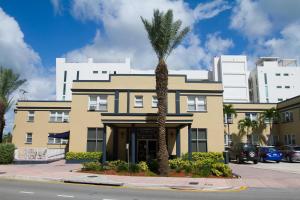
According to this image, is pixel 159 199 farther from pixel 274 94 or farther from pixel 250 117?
pixel 274 94

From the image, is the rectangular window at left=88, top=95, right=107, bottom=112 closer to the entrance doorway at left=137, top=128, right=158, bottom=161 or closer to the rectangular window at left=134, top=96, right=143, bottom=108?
the rectangular window at left=134, top=96, right=143, bottom=108

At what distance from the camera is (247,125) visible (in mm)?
39625

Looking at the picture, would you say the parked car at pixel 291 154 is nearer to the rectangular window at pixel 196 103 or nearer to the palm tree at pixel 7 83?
the rectangular window at pixel 196 103

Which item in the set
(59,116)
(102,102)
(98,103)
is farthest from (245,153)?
(59,116)

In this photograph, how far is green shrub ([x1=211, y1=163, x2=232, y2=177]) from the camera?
18953mm

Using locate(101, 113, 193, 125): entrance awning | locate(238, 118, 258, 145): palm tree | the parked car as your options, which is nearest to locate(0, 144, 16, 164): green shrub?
locate(101, 113, 193, 125): entrance awning

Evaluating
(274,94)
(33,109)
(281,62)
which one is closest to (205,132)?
(33,109)

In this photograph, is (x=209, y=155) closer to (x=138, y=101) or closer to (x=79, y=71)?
(x=138, y=101)

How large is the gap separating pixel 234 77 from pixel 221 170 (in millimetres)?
66753

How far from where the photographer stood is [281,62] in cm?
9194

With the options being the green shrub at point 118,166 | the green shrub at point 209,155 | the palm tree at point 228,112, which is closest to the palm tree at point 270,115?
the palm tree at point 228,112

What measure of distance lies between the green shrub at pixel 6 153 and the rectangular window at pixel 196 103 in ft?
54.5

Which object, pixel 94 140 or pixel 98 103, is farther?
pixel 98 103

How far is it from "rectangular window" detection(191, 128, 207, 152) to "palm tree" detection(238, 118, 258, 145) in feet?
40.3
